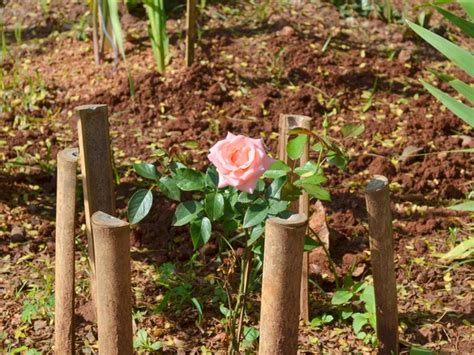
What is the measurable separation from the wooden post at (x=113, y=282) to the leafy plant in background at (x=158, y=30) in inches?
77.0

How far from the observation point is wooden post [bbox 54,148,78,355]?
2.30 m

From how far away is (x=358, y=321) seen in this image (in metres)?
2.58

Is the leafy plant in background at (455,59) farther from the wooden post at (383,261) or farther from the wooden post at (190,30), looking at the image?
the wooden post at (190,30)

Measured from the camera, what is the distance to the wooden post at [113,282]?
199cm

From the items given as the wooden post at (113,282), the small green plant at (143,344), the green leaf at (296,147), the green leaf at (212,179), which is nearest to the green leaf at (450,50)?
the green leaf at (296,147)

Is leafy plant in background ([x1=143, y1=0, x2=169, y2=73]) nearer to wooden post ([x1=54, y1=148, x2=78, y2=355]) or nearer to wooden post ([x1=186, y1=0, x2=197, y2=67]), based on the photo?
wooden post ([x1=186, y1=0, x2=197, y2=67])

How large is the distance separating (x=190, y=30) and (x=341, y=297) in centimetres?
174

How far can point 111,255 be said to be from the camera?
2014 millimetres

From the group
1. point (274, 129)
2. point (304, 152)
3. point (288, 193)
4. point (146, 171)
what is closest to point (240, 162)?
point (288, 193)

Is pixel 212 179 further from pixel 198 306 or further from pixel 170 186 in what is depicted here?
pixel 198 306

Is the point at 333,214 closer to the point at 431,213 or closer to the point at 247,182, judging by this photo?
the point at 431,213

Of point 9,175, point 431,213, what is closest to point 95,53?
point 9,175

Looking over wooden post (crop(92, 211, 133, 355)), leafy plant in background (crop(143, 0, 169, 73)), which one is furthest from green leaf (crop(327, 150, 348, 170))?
leafy plant in background (crop(143, 0, 169, 73))

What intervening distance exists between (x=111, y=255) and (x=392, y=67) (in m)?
2.54
